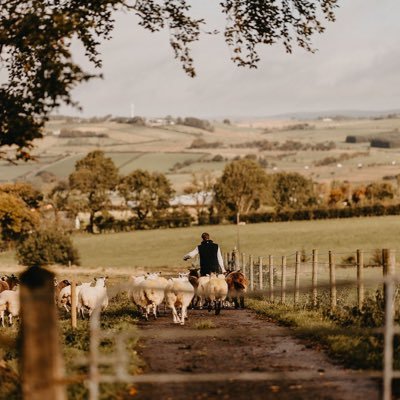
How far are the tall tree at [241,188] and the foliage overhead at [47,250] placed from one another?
4241 cm

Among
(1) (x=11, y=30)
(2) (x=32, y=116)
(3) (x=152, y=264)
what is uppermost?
(1) (x=11, y=30)

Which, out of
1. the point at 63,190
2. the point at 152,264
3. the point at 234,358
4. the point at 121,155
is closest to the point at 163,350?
the point at 234,358

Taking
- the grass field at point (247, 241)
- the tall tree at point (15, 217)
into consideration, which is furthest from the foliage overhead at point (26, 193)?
the tall tree at point (15, 217)

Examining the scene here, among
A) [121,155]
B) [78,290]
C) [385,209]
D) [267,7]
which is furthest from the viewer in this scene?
[121,155]

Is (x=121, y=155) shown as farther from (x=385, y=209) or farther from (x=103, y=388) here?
(x=103, y=388)

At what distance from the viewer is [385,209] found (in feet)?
332

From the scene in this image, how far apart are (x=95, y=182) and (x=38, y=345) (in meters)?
114

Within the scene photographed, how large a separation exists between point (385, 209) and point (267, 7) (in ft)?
285

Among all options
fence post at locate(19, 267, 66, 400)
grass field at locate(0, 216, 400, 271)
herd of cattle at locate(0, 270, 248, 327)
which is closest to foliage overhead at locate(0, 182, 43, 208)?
grass field at locate(0, 216, 400, 271)

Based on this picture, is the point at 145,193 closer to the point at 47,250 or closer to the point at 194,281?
the point at 47,250

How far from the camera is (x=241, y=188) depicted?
124 meters

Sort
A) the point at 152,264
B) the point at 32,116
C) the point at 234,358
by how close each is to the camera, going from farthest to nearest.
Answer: the point at 152,264 < the point at 32,116 < the point at 234,358

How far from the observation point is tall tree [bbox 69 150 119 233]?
114 m

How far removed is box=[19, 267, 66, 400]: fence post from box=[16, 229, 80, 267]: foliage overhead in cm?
7152
